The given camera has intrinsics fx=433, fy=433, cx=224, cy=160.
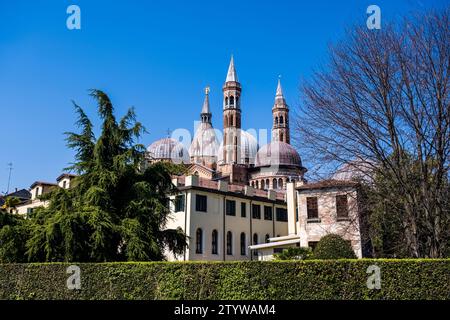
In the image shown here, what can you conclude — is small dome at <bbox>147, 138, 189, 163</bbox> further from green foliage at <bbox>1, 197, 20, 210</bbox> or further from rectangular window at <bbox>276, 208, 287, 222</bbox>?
rectangular window at <bbox>276, 208, 287, 222</bbox>

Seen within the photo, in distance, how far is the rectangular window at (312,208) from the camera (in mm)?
25625

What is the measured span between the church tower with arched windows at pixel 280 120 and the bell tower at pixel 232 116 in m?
9.35

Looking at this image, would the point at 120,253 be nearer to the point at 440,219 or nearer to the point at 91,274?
the point at 91,274

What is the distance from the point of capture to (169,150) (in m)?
66.7

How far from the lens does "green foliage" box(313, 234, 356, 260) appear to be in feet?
61.6

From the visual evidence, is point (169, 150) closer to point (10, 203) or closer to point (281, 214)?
point (10, 203)

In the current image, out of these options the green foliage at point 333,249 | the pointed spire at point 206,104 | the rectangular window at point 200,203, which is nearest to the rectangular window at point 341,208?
the green foliage at point 333,249

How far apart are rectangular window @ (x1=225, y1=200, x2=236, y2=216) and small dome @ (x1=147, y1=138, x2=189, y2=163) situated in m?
32.9

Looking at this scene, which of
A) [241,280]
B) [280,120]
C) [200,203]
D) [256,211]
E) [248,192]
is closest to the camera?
[241,280]

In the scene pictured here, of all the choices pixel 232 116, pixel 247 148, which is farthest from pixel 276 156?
pixel 232 116

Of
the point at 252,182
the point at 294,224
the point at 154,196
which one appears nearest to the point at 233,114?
the point at 252,182

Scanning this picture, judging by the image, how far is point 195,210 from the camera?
30.5 metres

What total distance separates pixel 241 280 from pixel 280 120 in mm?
71627
